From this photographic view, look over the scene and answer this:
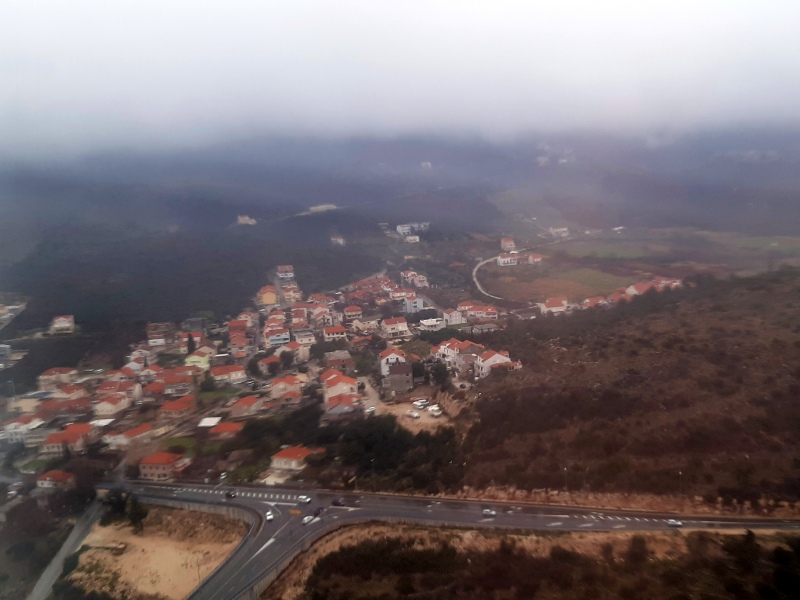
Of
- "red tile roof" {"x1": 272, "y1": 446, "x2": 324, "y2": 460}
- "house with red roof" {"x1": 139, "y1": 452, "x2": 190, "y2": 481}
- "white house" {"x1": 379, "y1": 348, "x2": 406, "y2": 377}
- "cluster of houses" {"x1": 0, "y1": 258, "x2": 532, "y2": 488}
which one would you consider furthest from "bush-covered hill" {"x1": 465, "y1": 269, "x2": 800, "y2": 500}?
"house with red roof" {"x1": 139, "y1": 452, "x2": 190, "y2": 481}

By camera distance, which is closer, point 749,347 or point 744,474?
point 744,474

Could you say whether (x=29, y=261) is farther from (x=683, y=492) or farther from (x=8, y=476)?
(x=683, y=492)

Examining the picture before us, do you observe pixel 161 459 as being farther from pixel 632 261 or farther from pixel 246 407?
pixel 632 261

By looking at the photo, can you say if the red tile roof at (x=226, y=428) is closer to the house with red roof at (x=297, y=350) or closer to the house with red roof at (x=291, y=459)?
the house with red roof at (x=291, y=459)

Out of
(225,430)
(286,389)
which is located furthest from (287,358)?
(225,430)

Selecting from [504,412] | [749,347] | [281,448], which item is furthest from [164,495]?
[749,347]

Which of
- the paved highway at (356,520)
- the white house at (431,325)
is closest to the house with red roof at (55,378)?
the paved highway at (356,520)
